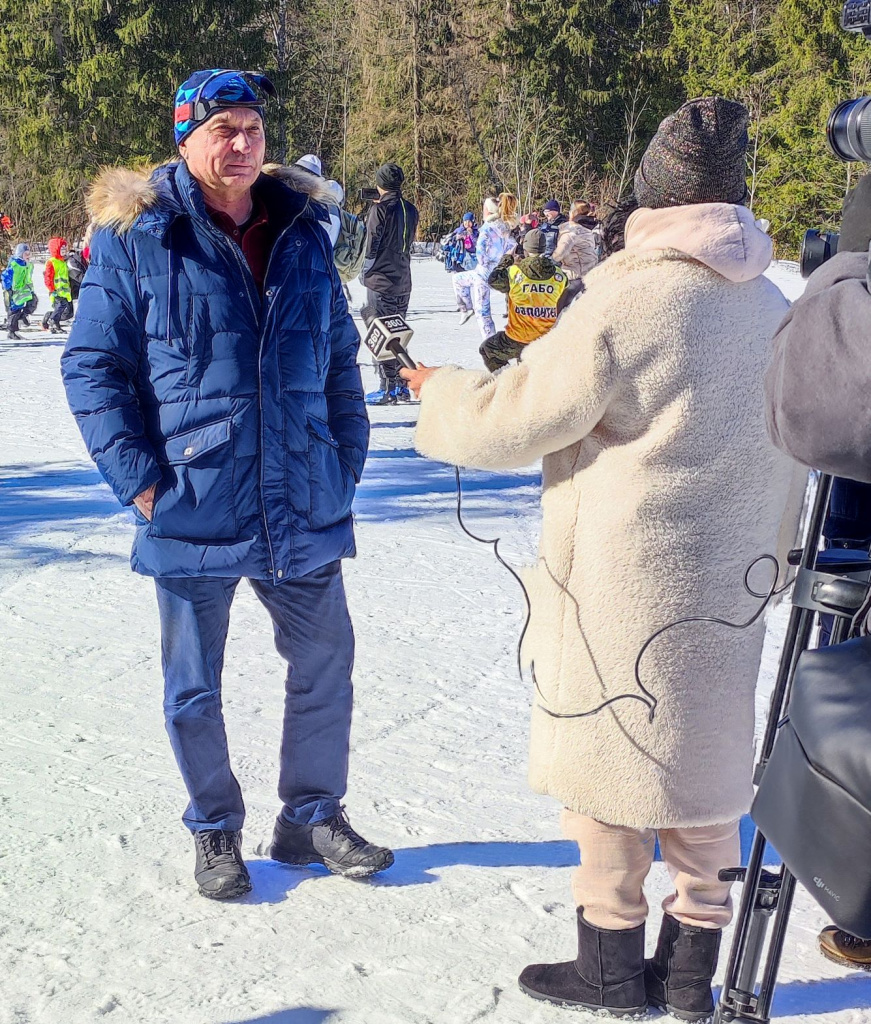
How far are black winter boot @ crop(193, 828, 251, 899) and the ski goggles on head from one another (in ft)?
5.15

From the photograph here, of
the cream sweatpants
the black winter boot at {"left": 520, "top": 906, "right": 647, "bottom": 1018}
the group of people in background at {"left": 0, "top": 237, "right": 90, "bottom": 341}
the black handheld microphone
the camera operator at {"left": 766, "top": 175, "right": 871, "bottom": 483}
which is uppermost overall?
the camera operator at {"left": 766, "top": 175, "right": 871, "bottom": 483}

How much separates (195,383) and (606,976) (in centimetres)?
147

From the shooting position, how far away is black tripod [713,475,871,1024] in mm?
1874

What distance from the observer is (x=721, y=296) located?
2199 mm

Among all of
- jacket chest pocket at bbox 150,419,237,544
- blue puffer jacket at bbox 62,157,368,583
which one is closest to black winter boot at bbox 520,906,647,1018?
blue puffer jacket at bbox 62,157,368,583

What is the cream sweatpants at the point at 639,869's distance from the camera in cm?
236

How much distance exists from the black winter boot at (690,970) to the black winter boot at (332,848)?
2.50 ft

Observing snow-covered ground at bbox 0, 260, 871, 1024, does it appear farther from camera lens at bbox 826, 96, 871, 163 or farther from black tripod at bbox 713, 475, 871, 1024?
camera lens at bbox 826, 96, 871, 163

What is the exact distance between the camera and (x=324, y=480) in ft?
9.46

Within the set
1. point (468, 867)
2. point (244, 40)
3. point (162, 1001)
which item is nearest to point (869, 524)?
point (468, 867)

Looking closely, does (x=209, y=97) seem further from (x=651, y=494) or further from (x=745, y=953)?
(x=745, y=953)

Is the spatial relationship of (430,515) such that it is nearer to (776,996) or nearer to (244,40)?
(776,996)

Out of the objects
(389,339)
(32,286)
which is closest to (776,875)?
(389,339)

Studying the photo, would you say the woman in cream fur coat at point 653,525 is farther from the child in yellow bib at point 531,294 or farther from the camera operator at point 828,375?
the child in yellow bib at point 531,294
